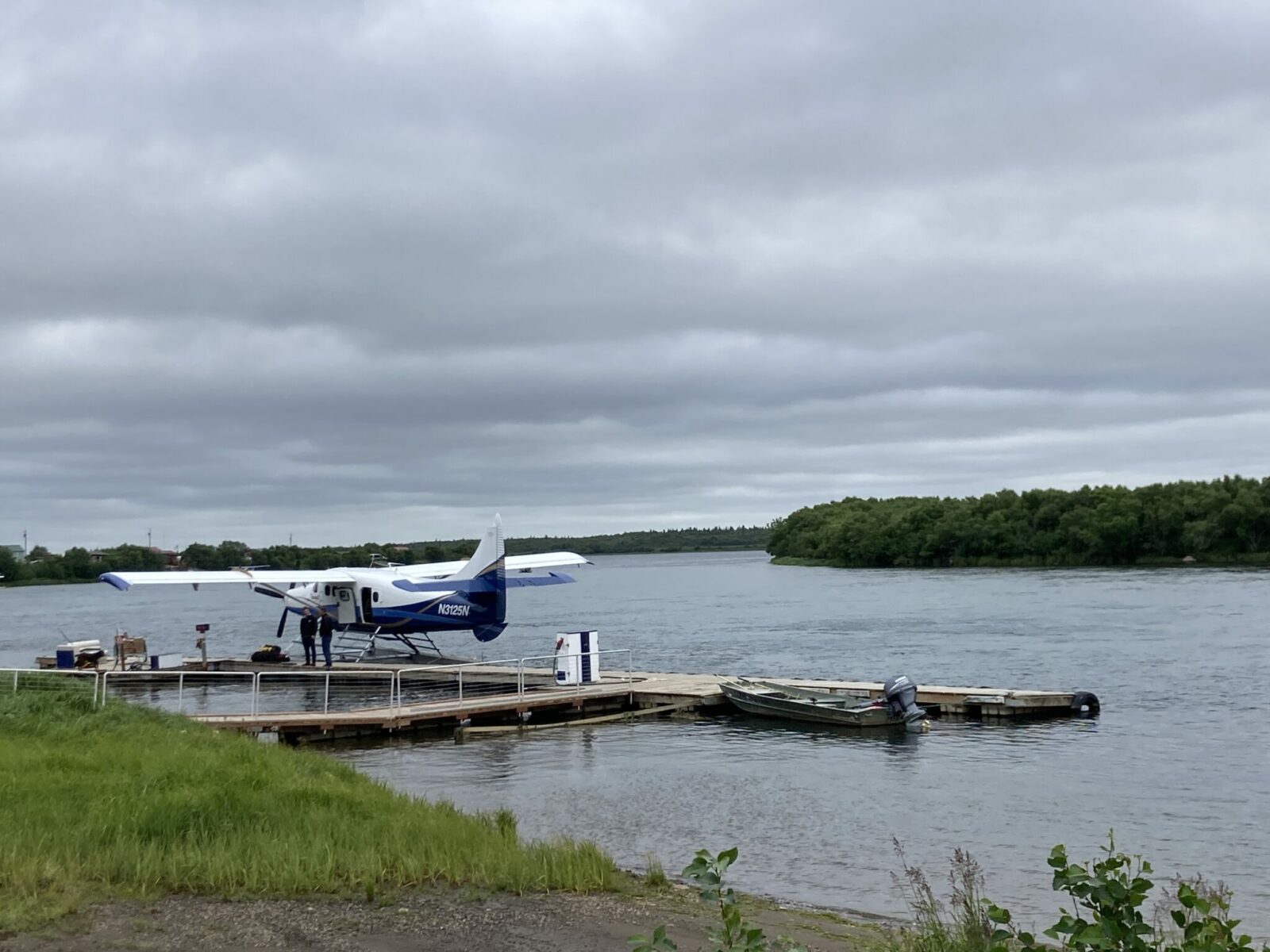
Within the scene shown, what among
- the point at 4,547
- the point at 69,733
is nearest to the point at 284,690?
the point at 69,733

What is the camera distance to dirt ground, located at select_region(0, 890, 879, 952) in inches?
266

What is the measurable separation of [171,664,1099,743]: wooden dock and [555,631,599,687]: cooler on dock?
1.26 ft

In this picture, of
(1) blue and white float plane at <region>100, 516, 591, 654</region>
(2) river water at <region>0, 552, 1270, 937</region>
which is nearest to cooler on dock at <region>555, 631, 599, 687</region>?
(2) river water at <region>0, 552, 1270, 937</region>

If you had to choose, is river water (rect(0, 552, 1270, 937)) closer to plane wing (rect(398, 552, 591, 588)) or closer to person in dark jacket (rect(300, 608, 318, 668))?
plane wing (rect(398, 552, 591, 588))

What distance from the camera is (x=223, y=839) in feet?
28.7

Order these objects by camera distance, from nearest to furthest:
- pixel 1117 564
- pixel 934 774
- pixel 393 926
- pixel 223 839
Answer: pixel 393 926 → pixel 223 839 → pixel 934 774 → pixel 1117 564

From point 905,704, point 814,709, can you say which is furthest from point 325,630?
point 905,704

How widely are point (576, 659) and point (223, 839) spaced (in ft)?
53.6

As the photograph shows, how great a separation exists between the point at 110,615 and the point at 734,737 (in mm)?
74203

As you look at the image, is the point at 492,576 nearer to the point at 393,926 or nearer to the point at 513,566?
the point at 513,566

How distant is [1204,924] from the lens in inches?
201

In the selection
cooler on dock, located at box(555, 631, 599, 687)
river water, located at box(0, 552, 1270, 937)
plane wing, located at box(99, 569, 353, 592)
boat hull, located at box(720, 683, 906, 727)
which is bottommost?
river water, located at box(0, 552, 1270, 937)

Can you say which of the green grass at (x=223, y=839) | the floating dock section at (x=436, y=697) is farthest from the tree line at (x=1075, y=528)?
the green grass at (x=223, y=839)

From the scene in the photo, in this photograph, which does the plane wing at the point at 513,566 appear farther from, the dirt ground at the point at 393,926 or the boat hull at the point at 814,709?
the dirt ground at the point at 393,926
